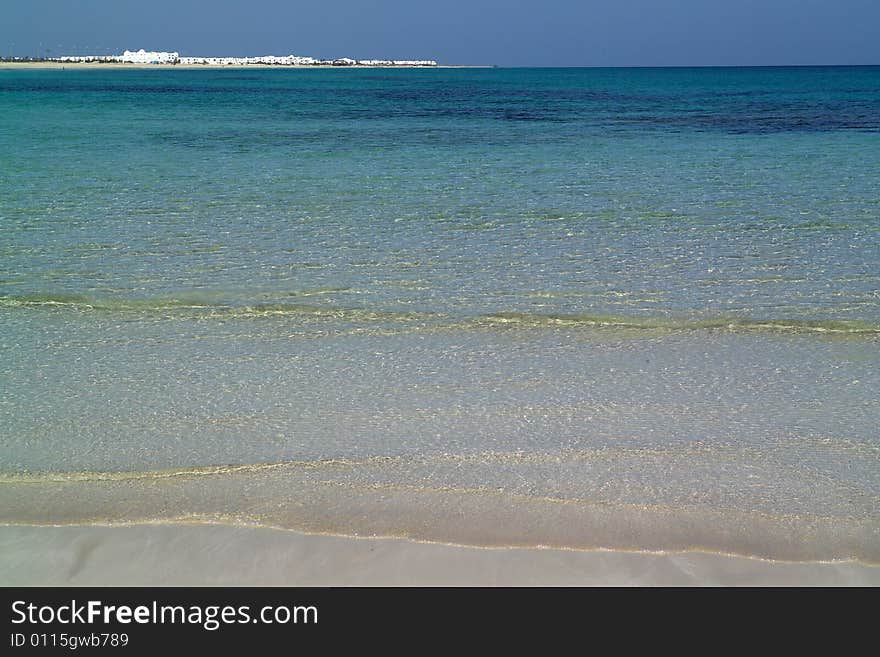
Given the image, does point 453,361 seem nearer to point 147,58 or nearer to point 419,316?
point 419,316

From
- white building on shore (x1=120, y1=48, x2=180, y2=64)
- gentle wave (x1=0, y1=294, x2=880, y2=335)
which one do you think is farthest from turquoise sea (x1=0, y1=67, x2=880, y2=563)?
white building on shore (x1=120, y1=48, x2=180, y2=64)

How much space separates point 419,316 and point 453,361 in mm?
1011

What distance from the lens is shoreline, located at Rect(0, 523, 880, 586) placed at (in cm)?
335

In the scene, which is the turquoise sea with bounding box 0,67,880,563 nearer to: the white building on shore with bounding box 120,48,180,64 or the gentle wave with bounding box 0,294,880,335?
the gentle wave with bounding box 0,294,880,335

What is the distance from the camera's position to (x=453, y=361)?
577 centimetres

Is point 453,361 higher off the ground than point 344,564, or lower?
higher

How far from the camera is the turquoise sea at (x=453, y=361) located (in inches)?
155

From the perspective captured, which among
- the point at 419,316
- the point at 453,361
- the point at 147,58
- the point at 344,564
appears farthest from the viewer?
the point at 147,58

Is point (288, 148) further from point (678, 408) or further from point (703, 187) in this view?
point (678, 408)

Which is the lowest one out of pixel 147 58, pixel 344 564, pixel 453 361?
pixel 344 564

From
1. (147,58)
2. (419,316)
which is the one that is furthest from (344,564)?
(147,58)

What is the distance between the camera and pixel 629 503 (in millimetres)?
3920

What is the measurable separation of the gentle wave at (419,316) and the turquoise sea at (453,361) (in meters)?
0.03

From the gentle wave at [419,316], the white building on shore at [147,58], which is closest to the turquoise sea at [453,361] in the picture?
the gentle wave at [419,316]
